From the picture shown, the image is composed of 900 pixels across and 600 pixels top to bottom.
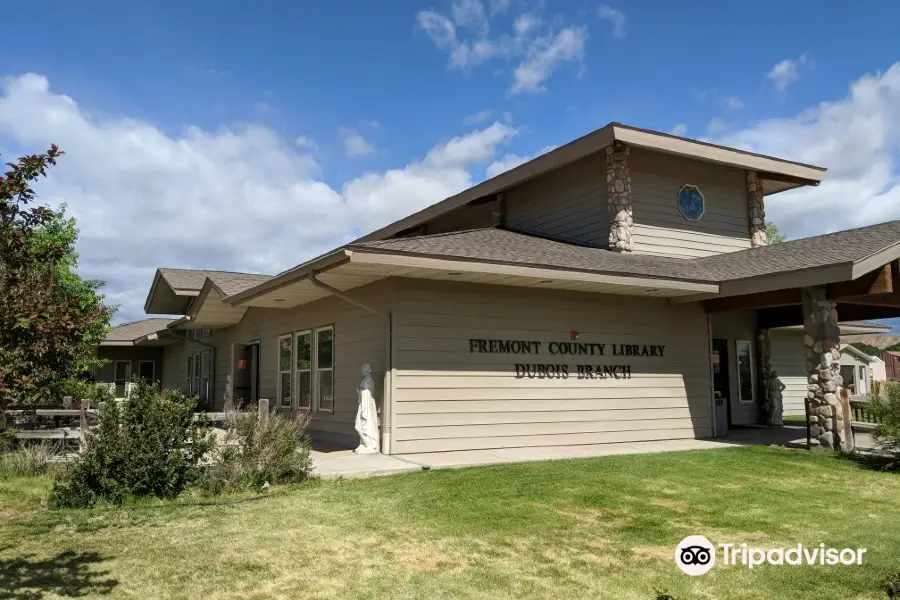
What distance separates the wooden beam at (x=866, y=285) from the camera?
32.6 feet

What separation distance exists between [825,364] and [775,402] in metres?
5.50

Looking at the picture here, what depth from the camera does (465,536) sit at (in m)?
5.70

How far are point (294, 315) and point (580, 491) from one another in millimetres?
8777

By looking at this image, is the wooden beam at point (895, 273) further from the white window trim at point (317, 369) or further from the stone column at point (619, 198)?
the white window trim at point (317, 369)

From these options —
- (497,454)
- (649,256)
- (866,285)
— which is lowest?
(497,454)

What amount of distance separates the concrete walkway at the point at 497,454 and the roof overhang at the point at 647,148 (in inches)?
229

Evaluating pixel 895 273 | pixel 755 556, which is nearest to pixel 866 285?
pixel 895 273

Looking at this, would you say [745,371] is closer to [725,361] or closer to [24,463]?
[725,361]

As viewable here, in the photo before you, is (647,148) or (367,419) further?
(647,148)

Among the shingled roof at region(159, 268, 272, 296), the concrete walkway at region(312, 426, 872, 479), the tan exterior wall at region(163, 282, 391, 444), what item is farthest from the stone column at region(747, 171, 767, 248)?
the shingled roof at region(159, 268, 272, 296)

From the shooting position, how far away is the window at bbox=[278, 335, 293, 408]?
48.4 ft

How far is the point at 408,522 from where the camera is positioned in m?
6.18

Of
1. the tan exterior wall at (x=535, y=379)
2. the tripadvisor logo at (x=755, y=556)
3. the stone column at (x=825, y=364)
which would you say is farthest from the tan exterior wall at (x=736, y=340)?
the tripadvisor logo at (x=755, y=556)

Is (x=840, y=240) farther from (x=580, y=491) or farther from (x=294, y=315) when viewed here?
(x=294, y=315)
